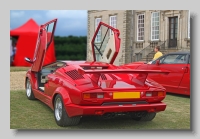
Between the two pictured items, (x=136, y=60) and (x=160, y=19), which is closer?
(x=160, y=19)

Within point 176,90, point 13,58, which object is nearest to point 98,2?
point 13,58

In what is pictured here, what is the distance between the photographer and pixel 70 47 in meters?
8.20

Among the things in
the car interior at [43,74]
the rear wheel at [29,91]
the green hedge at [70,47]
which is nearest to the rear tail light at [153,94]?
the car interior at [43,74]

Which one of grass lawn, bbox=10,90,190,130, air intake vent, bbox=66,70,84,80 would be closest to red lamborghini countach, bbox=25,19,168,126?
air intake vent, bbox=66,70,84,80

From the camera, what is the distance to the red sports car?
25.4 feet

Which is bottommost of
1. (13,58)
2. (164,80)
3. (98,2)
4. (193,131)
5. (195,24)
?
(193,131)

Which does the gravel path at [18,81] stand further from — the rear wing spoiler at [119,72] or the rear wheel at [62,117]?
the rear wing spoiler at [119,72]

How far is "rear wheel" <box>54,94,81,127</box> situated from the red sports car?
Result: 345 centimetres

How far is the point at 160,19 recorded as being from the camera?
23.4 ft

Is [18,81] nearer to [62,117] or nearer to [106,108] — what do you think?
[62,117]

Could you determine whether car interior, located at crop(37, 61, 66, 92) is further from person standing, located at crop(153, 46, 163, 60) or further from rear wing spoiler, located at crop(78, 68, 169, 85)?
person standing, located at crop(153, 46, 163, 60)

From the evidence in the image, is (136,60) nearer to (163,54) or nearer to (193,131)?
(163,54)

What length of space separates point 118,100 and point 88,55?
9.60 feet

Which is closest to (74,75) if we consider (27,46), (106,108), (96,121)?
(106,108)
